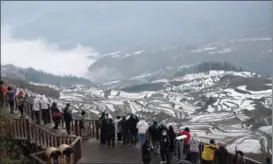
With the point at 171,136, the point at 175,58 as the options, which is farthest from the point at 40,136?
the point at 175,58

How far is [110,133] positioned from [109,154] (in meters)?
0.87

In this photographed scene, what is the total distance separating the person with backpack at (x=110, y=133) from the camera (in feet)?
59.0

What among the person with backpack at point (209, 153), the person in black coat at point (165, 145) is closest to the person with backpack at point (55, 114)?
the person in black coat at point (165, 145)

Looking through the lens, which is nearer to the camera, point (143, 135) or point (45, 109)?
point (143, 135)

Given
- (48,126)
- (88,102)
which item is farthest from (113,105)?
(48,126)

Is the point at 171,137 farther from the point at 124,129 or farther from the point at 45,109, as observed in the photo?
the point at 45,109

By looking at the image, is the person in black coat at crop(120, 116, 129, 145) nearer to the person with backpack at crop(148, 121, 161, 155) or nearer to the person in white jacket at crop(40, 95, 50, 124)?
the person with backpack at crop(148, 121, 161, 155)

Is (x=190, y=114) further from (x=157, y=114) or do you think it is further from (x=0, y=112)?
(x=0, y=112)

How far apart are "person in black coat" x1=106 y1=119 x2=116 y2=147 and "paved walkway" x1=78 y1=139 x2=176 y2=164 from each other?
27 cm

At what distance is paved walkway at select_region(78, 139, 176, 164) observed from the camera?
57.0ft

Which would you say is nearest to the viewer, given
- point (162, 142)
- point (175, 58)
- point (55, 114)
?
point (162, 142)

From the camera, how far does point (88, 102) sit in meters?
56.3

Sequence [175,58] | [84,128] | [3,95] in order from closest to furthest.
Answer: [84,128], [3,95], [175,58]

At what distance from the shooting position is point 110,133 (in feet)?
60.0
